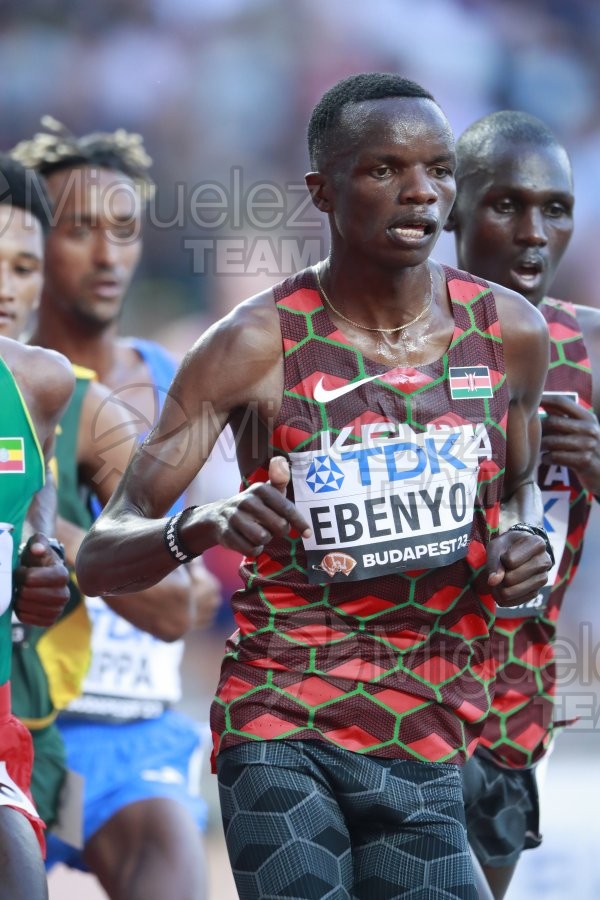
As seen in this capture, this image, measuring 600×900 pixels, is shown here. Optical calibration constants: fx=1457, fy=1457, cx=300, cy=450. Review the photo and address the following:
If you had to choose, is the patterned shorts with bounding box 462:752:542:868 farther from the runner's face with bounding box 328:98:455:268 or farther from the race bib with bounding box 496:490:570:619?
the runner's face with bounding box 328:98:455:268

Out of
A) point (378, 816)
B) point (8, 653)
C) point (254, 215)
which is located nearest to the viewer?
point (378, 816)

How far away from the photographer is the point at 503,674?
385 cm

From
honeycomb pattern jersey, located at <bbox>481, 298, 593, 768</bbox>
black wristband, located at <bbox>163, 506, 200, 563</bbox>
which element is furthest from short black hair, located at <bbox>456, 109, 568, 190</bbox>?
black wristband, located at <bbox>163, 506, 200, 563</bbox>

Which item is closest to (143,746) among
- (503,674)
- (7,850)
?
(503,674)

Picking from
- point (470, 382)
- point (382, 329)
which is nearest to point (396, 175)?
point (382, 329)

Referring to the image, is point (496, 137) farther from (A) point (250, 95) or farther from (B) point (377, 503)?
(A) point (250, 95)

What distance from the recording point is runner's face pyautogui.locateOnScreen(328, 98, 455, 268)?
113 inches

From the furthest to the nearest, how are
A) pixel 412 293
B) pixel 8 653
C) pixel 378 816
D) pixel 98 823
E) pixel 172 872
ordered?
pixel 98 823, pixel 172 872, pixel 8 653, pixel 412 293, pixel 378 816

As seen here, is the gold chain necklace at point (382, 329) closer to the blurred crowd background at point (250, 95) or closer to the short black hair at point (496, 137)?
the short black hair at point (496, 137)

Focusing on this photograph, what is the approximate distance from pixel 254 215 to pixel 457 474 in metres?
5.59

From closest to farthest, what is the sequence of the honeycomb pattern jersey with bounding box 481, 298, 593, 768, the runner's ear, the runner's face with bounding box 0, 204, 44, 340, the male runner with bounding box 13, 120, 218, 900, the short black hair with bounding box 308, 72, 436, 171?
the short black hair with bounding box 308, 72, 436, 171
the runner's ear
the honeycomb pattern jersey with bounding box 481, 298, 593, 768
the male runner with bounding box 13, 120, 218, 900
the runner's face with bounding box 0, 204, 44, 340

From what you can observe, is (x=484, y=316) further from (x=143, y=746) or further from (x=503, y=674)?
(x=143, y=746)

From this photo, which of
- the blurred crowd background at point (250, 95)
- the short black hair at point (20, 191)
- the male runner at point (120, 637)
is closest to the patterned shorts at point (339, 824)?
the male runner at point (120, 637)

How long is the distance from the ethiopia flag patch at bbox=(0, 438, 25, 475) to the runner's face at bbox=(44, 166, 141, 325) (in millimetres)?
2486
